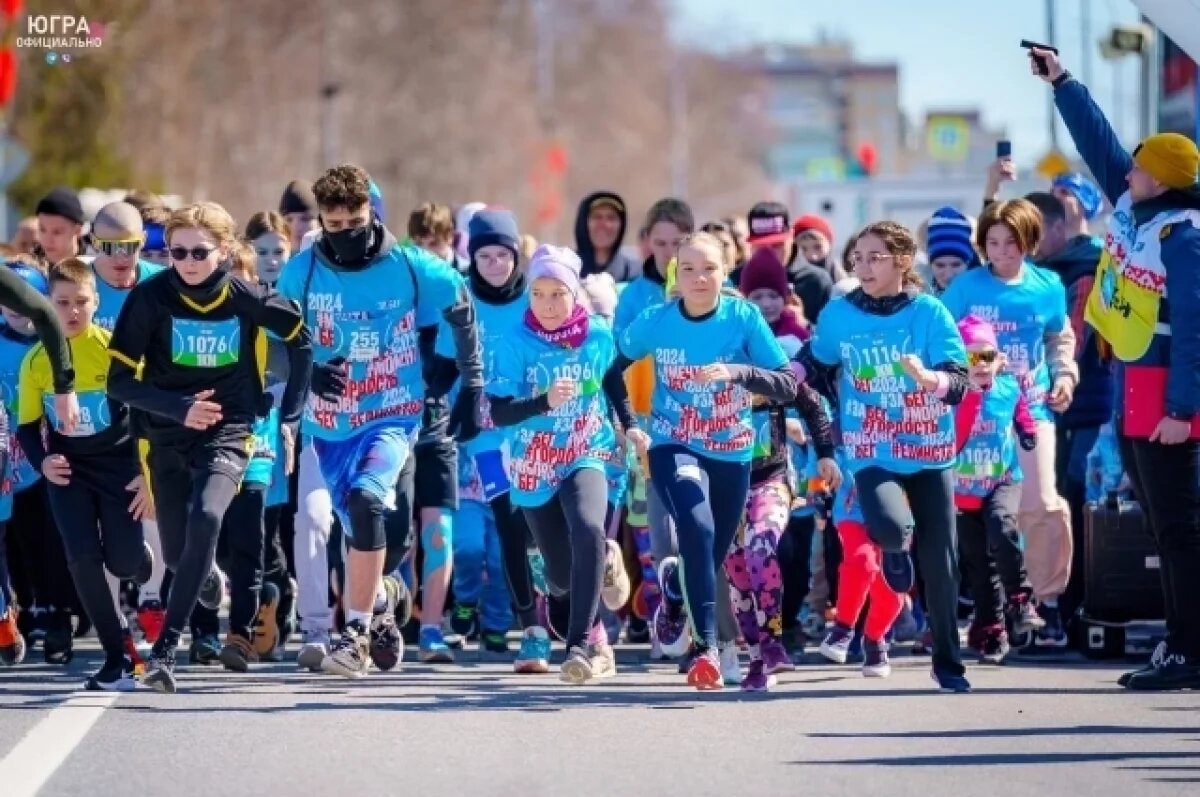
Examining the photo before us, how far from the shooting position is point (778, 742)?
34.6ft

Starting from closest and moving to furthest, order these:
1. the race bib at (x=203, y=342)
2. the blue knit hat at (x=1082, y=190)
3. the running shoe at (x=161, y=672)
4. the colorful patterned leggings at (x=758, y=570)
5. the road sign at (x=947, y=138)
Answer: the running shoe at (x=161, y=672)
the race bib at (x=203, y=342)
the colorful patterned leggings at (x=758, y=570)
the blue knit hat at (x=1082, y=190)
the road sign at (x=947, y=138)

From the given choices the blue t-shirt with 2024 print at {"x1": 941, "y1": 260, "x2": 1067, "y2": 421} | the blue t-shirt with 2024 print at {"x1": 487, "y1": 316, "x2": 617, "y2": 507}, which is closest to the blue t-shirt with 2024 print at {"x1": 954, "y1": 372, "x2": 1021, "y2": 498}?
the blue t-shirt with 2024 print at {"x1": 941, "y1": 260, "x2": 1067, "y2": 421}

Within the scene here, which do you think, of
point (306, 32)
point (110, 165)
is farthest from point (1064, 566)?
point (306, 32)

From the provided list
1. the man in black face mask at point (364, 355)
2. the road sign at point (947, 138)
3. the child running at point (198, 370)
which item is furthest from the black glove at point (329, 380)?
the road sign at point (947, 138)

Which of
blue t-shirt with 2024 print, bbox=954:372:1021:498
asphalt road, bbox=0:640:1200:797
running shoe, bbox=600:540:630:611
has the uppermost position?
blue t-shirt with 2024 print, bbox=954:372:1021:498

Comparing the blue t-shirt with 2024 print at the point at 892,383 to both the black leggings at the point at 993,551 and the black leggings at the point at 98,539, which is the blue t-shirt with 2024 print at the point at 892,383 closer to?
the black leggings at the point at 993,551

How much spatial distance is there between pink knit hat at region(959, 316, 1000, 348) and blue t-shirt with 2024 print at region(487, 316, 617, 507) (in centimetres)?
181

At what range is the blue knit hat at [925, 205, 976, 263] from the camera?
1516cm

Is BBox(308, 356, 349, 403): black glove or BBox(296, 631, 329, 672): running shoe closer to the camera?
BBox(308, 356, 349, 403): black glove

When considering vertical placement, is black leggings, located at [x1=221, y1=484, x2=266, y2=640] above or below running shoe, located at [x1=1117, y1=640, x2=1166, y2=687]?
above

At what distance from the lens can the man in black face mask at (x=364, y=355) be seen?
41.8 ft

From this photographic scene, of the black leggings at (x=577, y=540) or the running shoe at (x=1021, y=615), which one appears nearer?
the black leggings at (x=577, y=540)

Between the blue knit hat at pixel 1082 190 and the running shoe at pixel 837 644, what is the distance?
346cm

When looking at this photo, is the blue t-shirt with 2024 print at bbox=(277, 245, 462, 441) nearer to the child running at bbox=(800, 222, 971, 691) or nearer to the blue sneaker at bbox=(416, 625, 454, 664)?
the blue sneaker at bbox=(416, 625, 454, 664)
